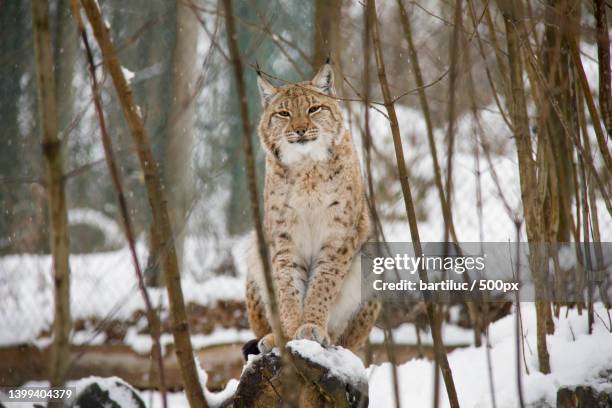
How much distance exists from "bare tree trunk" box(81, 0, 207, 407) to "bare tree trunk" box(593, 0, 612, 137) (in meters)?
1.81

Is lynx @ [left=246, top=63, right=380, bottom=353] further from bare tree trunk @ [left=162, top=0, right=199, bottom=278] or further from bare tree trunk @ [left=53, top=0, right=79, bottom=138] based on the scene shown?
bare tree trunk @ [left=53, top=0, right=79, bottom=138]

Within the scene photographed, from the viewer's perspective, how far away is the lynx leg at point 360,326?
4137 mm

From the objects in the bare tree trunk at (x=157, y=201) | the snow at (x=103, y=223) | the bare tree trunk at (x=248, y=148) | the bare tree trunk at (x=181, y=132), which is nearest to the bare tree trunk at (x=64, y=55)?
the bare tree trunk at (x=181, y=132)

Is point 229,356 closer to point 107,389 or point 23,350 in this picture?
point 23,350

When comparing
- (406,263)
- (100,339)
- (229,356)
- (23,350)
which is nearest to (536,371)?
(406,263)

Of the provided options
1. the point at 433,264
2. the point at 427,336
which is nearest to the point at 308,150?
the point at 433,264

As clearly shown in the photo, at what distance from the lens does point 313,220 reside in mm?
4043

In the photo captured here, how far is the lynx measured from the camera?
3.98 m

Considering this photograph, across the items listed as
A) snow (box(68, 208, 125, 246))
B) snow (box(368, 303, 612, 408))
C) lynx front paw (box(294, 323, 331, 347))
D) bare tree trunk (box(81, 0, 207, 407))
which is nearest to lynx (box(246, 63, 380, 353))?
lynx front paw (box(294, 323, 331, 347))

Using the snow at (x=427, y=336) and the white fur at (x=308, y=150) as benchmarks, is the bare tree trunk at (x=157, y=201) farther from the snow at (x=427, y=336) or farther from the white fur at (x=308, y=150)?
the snow at (x=427, y=336)

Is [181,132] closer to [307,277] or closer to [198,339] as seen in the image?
[198,339]

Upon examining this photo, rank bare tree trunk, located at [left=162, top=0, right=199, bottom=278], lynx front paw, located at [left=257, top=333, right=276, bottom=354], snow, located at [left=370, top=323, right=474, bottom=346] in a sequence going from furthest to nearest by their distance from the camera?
bare tree trunk, located at [left=162, top=0, right=199, bottom=278] < snow, located at [left=370, top=323, right=474, bottom=346] < lynx front paw, located at [left=257, top=333, right=276, bottom=354]

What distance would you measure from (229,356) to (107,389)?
7.15 ft

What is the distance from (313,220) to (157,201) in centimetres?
195
